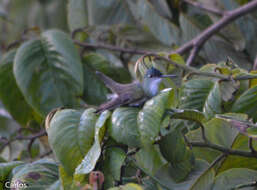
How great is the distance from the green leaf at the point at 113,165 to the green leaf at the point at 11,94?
0.74 m

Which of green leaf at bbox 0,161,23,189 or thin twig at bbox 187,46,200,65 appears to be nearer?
green leaf at bbox 0,161,23,189

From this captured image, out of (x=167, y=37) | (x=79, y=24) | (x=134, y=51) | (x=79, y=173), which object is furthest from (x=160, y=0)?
(x=79, y=173)

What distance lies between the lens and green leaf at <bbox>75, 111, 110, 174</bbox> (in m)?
0.49

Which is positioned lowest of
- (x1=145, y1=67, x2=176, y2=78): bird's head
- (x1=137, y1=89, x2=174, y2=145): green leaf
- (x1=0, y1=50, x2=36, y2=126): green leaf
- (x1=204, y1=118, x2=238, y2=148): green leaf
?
→ (x1=0, y1=50, x2=36, y2=126): green leaf

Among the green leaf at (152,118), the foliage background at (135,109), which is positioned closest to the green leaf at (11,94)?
the foliage background at (135,109)

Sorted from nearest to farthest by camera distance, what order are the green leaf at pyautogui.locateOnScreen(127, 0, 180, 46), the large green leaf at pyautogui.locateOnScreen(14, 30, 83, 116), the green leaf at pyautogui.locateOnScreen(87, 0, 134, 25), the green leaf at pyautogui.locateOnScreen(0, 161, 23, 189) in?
the green leaf at pyautogui.locateOnScreen(0, 161, 23, 189)
the large green leaf at pyautogui.locateOnScreen(14, 30, 83, 116)
the green leaf at pyautogui.locateOnScreen(127, 0, 180, 46)
the green leaf at pyautogui.locateOnScreen(87, 0, 134, 25)

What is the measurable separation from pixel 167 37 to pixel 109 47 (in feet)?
0.79

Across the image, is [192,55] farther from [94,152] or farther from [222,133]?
[94,152]

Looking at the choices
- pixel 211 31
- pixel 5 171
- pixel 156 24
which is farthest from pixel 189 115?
pixel 156 24

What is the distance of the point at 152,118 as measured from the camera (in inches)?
19.9

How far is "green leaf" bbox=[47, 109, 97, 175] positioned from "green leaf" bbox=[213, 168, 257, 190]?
22 centimetres

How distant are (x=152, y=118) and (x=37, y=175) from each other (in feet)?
0.67

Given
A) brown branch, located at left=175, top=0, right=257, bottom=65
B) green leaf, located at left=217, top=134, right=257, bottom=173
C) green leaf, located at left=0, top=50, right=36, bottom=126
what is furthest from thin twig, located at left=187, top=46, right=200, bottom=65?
green leaf, located at left=0, top=50, right=36, bottom=126

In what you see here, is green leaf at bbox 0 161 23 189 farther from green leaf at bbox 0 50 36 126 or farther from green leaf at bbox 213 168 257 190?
green leaf at bbox 0 50 36 126
